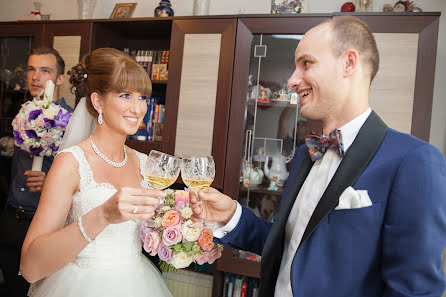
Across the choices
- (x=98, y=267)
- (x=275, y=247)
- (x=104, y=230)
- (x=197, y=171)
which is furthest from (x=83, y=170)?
(x=275, y=247)

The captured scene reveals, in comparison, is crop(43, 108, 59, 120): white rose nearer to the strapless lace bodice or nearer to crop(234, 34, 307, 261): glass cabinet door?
the strapless lace bodice

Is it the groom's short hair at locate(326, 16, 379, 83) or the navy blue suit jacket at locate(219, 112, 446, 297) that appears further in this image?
the groom's short hair at locate(326, 16, 379, 83)

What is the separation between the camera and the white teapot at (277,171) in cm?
296

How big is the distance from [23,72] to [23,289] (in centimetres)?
210

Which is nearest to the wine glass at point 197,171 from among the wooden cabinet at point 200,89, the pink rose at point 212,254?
the pink rose at point 212,254

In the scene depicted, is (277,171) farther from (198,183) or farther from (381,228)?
(381,228)

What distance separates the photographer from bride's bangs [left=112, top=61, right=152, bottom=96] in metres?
1.76

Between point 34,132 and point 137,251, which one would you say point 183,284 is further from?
point 34,132

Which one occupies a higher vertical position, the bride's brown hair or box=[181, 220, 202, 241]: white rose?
the bride's brown hair

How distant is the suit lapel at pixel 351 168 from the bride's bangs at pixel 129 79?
41.8 inches

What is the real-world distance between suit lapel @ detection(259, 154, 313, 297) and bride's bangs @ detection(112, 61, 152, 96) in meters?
0.89

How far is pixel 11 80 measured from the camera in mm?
3699

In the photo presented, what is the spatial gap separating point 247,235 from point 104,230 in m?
0.67

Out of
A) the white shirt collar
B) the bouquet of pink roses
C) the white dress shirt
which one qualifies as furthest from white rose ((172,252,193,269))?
the white shirt collar
